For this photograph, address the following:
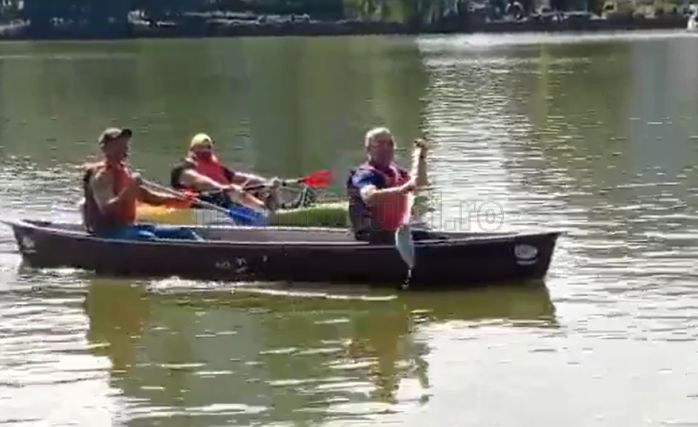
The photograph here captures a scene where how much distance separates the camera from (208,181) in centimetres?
1725

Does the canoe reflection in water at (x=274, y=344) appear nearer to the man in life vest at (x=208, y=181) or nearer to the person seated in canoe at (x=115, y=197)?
the person seated in canoe at (x=115, y=197)

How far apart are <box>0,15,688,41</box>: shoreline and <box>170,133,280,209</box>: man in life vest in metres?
108

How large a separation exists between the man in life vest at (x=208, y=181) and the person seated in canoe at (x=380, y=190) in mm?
2650

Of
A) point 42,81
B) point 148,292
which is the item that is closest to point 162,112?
point 42,81

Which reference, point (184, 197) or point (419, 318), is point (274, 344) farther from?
point (184, 197)

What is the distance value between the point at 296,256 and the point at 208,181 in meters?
2.65

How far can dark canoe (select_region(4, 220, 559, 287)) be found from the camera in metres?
14.5

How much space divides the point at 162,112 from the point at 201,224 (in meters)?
23.9

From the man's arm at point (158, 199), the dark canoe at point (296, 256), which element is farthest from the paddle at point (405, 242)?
the man's arm at point (158, 199)

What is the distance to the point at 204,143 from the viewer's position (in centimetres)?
1762

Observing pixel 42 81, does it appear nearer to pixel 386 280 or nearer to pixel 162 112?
pixel 162 112

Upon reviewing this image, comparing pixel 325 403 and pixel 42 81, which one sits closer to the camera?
pixel 325 403

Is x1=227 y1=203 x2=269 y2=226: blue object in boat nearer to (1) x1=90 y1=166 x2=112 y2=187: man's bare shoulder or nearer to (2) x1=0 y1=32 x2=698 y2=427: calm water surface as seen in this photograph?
(2) x1=0 y1=32 x2=698 y2=427: calm water surface

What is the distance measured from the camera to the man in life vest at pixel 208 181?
675 inches
